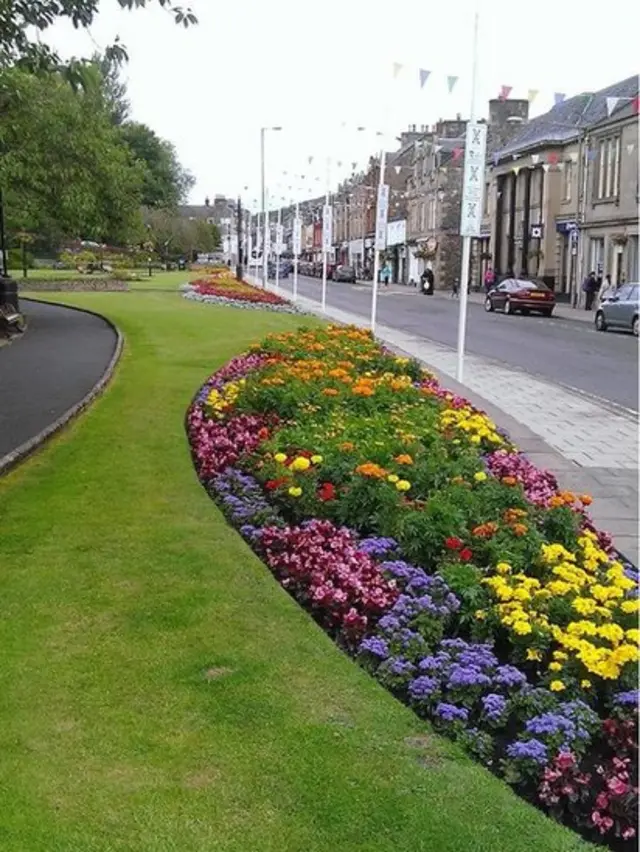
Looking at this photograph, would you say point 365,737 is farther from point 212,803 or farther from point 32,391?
point 32,391

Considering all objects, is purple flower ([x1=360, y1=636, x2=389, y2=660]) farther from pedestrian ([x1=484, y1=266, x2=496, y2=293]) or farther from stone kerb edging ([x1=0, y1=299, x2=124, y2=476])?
pedestrian ([x1=484, y1=266, x2=496, y2=293])

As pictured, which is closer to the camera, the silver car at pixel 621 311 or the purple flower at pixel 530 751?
the purple flower at pixel 530 751

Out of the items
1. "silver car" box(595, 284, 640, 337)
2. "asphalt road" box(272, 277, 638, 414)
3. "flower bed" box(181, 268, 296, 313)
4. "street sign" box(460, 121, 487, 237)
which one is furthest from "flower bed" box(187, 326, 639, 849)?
"flower bed" box(181, 268, 296, 313)

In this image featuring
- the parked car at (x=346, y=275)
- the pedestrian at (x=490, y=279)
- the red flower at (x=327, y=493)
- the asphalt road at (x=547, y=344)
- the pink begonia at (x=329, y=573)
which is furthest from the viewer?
the parked car at (x=346, y=275)

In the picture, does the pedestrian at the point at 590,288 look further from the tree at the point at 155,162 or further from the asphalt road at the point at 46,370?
the tree at the point at 155,162

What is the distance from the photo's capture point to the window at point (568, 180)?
48.5m

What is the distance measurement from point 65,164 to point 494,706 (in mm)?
22103

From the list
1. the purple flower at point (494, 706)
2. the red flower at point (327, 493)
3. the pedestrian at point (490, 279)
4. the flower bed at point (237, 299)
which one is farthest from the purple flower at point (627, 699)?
the pedestrian at point (490, 279)

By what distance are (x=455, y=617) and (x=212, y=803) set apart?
1.76 m

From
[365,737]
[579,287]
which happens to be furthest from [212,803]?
[579,287]

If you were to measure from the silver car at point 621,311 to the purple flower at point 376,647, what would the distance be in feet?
85.1

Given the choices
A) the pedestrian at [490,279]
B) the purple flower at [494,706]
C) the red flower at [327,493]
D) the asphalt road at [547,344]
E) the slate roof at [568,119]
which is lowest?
the asphalt road at [547,344]

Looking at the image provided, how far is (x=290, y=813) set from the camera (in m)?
3.03

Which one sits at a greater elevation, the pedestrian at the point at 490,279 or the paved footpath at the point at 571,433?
the pedestrian at the point at 490,279
